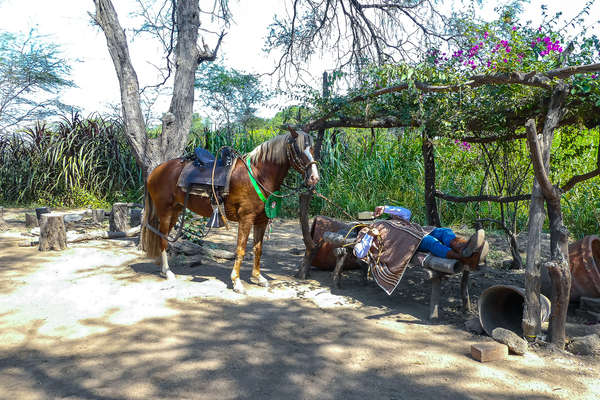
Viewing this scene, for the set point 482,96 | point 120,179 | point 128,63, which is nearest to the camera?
point 482,96

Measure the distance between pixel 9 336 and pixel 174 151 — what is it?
359cm

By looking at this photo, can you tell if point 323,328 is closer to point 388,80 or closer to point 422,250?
point 422,250

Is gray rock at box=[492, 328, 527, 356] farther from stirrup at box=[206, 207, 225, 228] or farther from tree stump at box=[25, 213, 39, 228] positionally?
tree stump at box=[25, 213, 39, 228]

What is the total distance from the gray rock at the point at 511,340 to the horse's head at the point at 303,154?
198 centimetres

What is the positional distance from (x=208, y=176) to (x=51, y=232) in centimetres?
296

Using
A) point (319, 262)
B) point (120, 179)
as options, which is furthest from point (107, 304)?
point (120, 179)

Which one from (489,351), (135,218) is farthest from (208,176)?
(135,218)

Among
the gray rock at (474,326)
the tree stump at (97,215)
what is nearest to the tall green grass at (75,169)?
the tree stump at (97,215)

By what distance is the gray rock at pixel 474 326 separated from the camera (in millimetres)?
3404

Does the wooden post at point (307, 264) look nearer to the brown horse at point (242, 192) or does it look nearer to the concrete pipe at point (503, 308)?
the brown horse at point (242, 192)

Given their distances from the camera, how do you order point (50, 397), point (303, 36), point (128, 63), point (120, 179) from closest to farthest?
point (50, 397), point (128, 63), point (303, 36), point (120, 179)

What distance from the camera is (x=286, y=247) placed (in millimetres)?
6773

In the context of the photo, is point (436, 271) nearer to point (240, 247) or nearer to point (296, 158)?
point (296, 158)

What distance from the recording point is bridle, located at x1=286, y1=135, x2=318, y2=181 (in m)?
4.04
